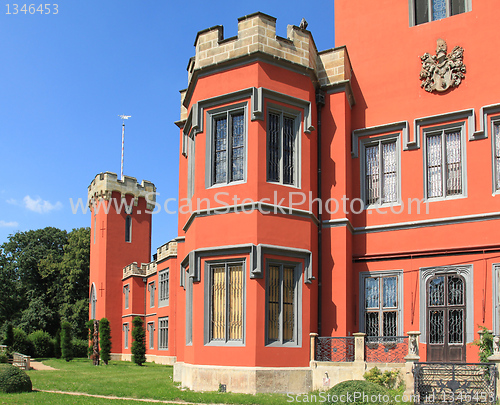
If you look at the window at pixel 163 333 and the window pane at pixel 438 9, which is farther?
the window at pixel 163 333

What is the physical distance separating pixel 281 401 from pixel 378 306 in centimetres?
523

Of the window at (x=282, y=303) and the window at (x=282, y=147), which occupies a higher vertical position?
the window at (x=282, y=147)

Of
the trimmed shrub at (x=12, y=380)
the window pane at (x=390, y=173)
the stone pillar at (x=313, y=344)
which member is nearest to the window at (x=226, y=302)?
the stone pillar at (x=313, y=344)

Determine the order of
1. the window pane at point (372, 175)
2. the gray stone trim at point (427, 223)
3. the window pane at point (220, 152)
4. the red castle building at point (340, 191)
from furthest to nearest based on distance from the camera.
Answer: the window pane at point (372, 175) → the window pane at point (220, 152) → the gray stone trim at point (427, 223) → the red castle building at point (340, 191)

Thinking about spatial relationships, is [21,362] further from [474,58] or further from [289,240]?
[474,58]

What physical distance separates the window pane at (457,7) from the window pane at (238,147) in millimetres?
7522

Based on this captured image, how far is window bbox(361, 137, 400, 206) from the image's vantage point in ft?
56.0

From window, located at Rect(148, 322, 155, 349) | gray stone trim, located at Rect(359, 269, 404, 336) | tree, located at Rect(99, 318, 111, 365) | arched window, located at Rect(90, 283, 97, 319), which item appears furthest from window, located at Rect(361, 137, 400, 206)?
arched window, located at Rect(90, 283, 97, 319)

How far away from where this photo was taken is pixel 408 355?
12688 mm

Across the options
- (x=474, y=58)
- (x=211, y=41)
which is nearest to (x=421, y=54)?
(x=474, y=58)

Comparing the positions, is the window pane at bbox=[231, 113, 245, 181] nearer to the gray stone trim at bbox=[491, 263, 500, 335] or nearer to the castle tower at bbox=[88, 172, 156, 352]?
the gray stone trim at bbox=[491, 263, 500, 335]

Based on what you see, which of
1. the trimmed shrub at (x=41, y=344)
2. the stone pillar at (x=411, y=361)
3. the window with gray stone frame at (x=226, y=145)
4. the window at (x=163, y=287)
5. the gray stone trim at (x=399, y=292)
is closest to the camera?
the stone pillar at (x=411, y=361)

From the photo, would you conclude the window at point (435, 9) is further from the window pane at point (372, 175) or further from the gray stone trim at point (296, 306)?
the gray stone trim at point (296, 306)

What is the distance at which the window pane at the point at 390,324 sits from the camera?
16094 millimetres
